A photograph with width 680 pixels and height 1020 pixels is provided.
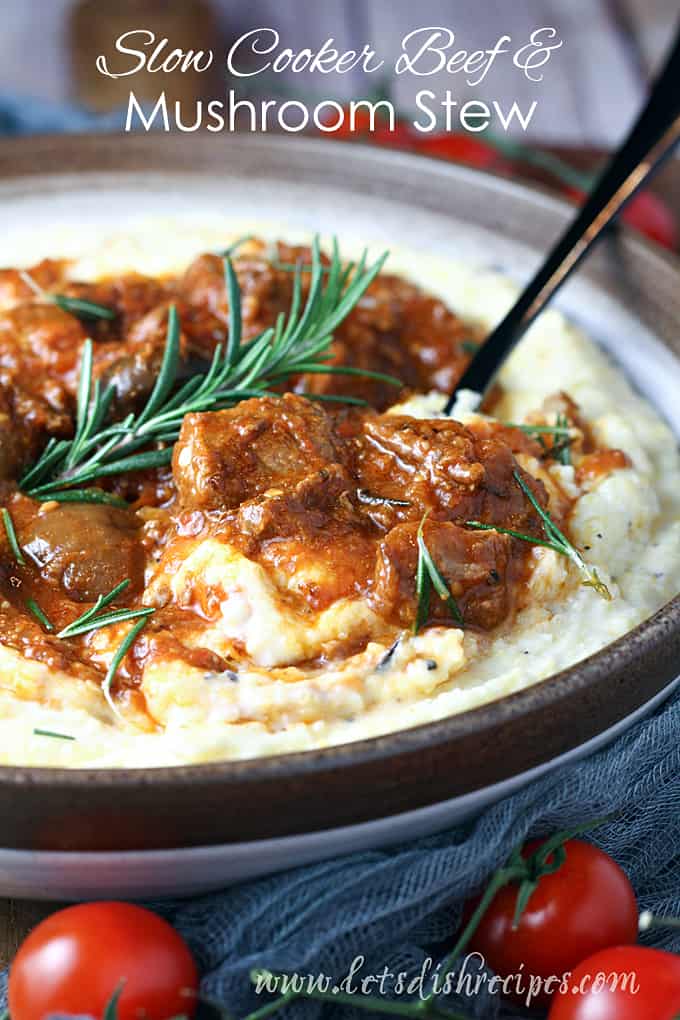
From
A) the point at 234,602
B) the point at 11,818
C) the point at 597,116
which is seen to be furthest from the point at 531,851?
the point at 597,116

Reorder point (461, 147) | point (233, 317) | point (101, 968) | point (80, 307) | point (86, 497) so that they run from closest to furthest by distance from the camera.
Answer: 1. point (101, 968)
2. point (86, 497)
3. point (233, 317)
4. point (80, 307)
5. point (461, 147)

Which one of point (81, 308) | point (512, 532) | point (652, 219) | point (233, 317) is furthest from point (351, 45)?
point (512, 532)

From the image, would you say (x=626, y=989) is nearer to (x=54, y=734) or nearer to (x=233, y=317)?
(x=54, y=734)

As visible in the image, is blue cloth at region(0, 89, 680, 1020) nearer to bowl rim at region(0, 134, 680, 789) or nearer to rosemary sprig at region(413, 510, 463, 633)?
bowl rim at region(0, 134, 680, 789)

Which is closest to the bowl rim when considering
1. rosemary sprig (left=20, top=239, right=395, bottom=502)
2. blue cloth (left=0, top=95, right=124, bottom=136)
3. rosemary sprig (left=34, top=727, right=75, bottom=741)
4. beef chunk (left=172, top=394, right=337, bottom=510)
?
rosemary sprig (left=34, top=727, right=75, bottom=741)

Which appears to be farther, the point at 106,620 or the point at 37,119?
the point at 37,119

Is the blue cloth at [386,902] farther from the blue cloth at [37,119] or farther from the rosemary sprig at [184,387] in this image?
the blue cloth at [37,119]
